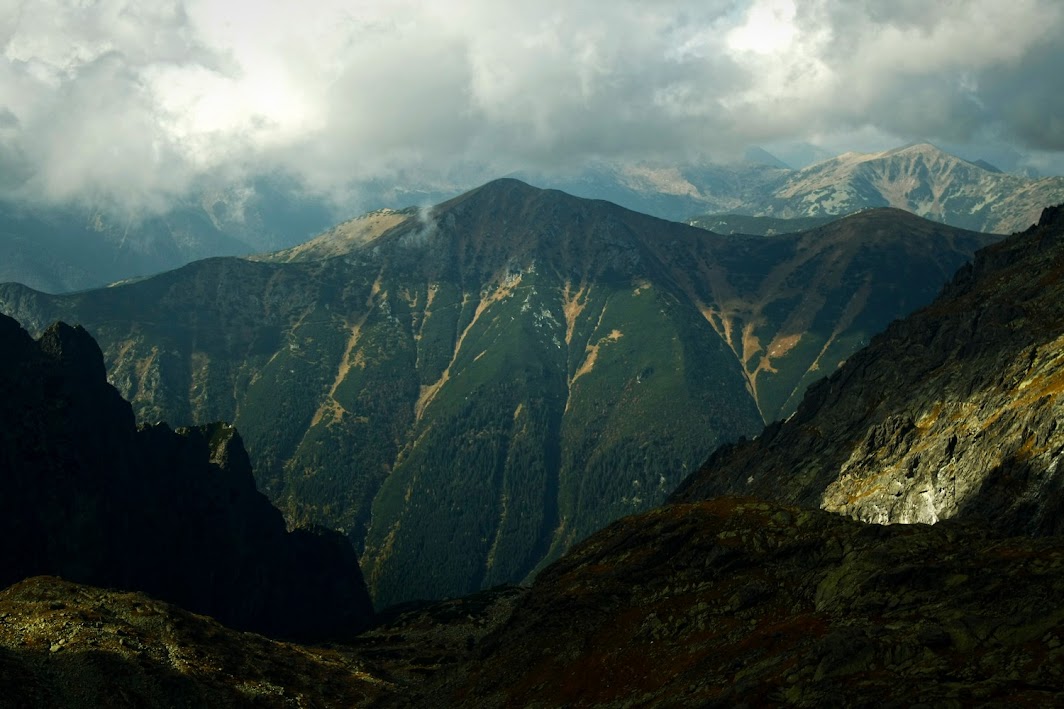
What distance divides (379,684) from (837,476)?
105 metres

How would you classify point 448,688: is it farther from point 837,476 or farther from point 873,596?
point 837,476

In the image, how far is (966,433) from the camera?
150 metres

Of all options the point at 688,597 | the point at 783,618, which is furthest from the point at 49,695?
the point at 783,618

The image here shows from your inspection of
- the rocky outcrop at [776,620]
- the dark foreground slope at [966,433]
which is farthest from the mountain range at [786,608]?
the dark foreground slope at [966,433]

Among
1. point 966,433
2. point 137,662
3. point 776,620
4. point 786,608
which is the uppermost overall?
point 137,662

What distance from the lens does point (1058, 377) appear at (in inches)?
5541

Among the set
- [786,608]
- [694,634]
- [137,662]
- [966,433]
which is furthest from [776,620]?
[966,433]

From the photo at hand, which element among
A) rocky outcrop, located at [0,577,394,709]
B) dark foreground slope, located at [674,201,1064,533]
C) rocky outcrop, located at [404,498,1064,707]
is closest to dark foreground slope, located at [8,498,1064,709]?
rocky outcrop, located at [404,498,1064,707]

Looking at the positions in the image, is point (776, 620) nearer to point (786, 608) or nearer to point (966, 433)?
point (786, 608)

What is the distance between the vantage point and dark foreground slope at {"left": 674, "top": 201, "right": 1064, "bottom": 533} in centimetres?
12656

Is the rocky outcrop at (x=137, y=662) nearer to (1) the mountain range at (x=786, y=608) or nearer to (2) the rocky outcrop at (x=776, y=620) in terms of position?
(1) the mountain range at (x=786, y=608)

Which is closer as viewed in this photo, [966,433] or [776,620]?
[776,620]

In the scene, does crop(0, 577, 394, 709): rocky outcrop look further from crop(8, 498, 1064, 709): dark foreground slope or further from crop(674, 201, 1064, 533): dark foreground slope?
crop(674, 201, 1064, 533): dark foreground slope

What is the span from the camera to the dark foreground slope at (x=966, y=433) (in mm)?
126562
